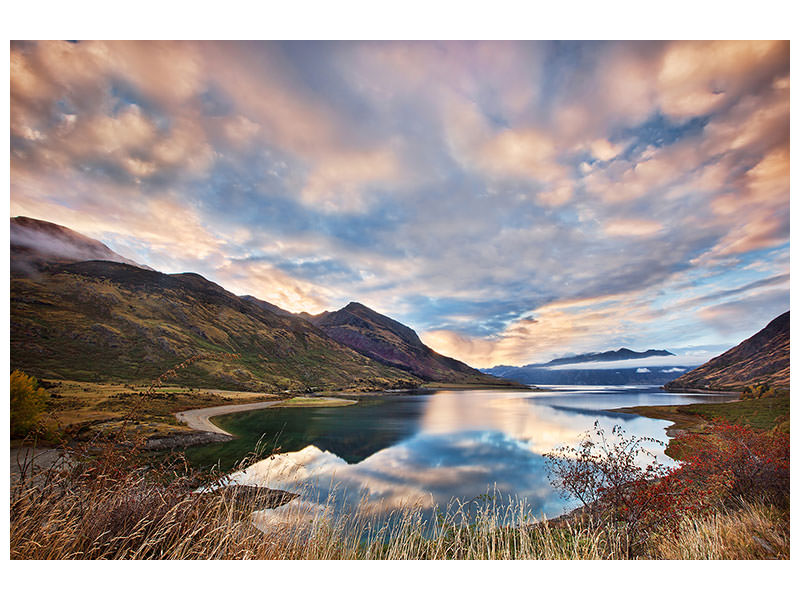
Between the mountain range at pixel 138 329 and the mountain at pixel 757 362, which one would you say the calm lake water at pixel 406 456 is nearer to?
the mountain at pixel 757 362

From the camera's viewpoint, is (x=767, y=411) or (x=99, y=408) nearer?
(x=767, y=411)

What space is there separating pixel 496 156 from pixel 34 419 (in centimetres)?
745

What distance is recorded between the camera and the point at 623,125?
4.73 meters

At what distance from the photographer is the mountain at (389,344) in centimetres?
9938

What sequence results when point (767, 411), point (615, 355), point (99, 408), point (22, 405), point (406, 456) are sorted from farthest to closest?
1. point (406, 456)
2. point (615, 355)
3. point (99, 408)
4. point (767, 411)
5. point (22, 405)

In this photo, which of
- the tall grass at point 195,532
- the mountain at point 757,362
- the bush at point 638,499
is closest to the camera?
the tall grass at point 195,532

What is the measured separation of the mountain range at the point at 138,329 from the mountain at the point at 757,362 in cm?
652

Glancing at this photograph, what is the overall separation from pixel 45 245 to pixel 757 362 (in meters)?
12.0

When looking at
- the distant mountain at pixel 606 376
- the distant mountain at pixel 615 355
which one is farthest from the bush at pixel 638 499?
the distant mountain at pixel 606 376

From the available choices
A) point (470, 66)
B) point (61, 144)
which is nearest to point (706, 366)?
point (470, 66)

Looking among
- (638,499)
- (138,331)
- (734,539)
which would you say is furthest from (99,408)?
(138,331)

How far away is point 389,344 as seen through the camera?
358ft

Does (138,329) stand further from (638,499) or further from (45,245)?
(638,499)

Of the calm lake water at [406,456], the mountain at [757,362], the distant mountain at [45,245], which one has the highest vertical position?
the distant mountain at [45,245]
